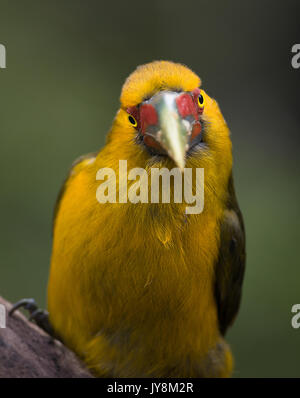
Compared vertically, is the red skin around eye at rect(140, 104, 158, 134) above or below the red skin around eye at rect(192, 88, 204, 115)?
below

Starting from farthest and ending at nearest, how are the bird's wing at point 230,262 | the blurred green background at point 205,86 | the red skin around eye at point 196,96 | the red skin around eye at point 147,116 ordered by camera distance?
the blurred green background at point 205,86 → the bird's wing at point 230,262 → the red skin around eye at point 196,96 → the red skin around eye at point 147,116

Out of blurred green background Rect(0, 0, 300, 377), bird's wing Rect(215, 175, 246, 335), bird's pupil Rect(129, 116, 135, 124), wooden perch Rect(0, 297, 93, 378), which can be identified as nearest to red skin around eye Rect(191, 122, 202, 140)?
bird's pupil Rect(129, 116, 135, 124)

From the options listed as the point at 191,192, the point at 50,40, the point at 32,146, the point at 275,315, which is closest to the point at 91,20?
the point at 50,40

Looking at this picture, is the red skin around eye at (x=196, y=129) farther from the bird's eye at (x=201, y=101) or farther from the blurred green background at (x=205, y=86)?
the blurred green background at (x=205, y=86)

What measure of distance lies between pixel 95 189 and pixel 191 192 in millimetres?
434

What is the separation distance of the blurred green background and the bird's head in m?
2.13

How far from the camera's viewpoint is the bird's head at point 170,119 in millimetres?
2318

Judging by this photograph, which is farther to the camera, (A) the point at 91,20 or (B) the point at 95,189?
(A) the point at 91,20

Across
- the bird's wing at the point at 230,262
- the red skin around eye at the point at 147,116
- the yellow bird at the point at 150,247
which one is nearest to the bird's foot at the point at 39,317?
the yellow bird at the point at 150,247

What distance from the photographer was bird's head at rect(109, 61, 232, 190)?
232cm

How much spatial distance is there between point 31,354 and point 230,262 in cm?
103

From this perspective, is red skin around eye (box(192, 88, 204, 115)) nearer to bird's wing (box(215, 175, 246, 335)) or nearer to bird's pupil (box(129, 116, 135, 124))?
bird's pupil (box(129, 116, 135, 124))

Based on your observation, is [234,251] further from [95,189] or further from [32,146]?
[32,146]

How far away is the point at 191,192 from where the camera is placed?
2447 millimetres
